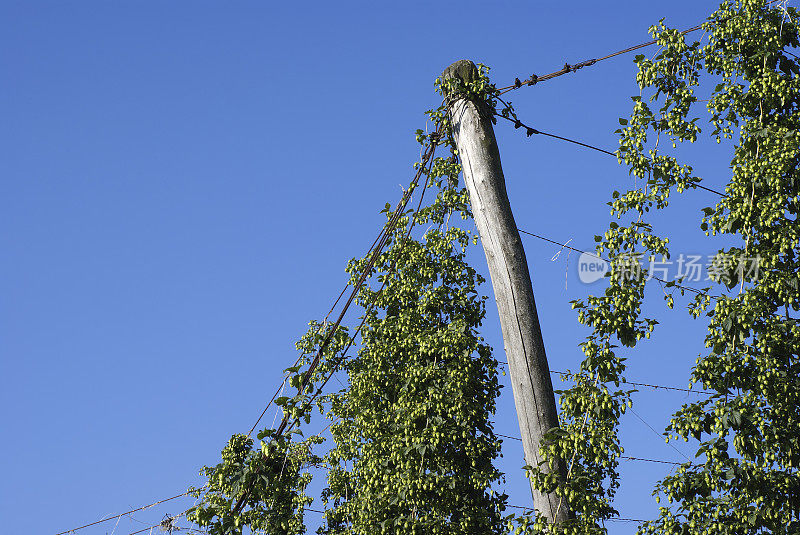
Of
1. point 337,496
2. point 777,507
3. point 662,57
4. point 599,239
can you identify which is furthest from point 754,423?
point 337,496

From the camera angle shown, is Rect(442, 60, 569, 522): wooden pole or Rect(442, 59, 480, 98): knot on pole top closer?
Rect(442, 60, 569, 522): wooden pole

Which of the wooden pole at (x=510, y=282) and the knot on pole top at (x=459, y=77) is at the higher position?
the knot on pole top at (x=459, y=77)

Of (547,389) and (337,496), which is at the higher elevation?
(337,496)

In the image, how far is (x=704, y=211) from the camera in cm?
703

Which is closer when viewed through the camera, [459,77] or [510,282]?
[510,282]

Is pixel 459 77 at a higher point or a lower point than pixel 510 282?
higher

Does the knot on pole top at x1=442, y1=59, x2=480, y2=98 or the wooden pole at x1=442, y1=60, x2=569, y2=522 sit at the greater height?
the knot on pole top at x1=442, y1=59, x2=480, y2=98

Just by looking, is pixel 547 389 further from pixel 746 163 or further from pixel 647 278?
pixel 746 163

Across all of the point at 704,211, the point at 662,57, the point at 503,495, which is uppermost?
the point at 662,57

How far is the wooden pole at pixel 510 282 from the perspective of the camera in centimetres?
563

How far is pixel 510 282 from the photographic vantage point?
19.5ft

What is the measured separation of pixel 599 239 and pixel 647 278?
1.64 ft

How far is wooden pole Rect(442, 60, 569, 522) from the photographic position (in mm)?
5629

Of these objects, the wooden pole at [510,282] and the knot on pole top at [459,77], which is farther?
the knot on pole top at [459,77]
